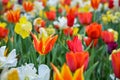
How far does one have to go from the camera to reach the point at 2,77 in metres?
Answer: 1.37

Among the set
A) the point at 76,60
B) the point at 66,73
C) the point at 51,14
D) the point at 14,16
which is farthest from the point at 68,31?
the point at 66,73

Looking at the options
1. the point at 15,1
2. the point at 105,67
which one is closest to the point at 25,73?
the point at 105,67

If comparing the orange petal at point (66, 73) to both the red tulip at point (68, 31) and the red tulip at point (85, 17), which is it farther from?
the red tulip at point (85, 17)

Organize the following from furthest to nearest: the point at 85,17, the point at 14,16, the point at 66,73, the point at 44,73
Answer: the point at 85,17 → the point at 14,16 → the point at 44,73 → the point at 66,73

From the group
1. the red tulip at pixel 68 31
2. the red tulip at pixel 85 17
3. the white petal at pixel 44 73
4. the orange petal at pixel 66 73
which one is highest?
the orange petal at pixel 66 73

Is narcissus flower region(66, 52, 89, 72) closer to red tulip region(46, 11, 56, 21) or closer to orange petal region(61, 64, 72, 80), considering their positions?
orange petal region(61, 64, 72, 80)

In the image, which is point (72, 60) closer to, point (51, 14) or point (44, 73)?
point (44, 73)

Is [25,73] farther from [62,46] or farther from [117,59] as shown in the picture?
[62,46]

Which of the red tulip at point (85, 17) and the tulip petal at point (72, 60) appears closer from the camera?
the tulip petal at point (72, 60)

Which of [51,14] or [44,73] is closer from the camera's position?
[44,73]

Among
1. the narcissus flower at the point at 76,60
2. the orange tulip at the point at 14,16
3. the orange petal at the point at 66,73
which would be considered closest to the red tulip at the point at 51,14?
the orange tulip at the point at 14,16

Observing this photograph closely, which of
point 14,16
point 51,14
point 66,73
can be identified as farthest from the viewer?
point 51,14

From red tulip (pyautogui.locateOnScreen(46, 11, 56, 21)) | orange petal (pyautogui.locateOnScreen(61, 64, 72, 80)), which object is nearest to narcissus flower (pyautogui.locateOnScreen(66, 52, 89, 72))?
orange petal (pyautogui.locateOnScreen(61, 64, 72, 80))

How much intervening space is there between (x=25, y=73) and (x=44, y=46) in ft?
1.04
